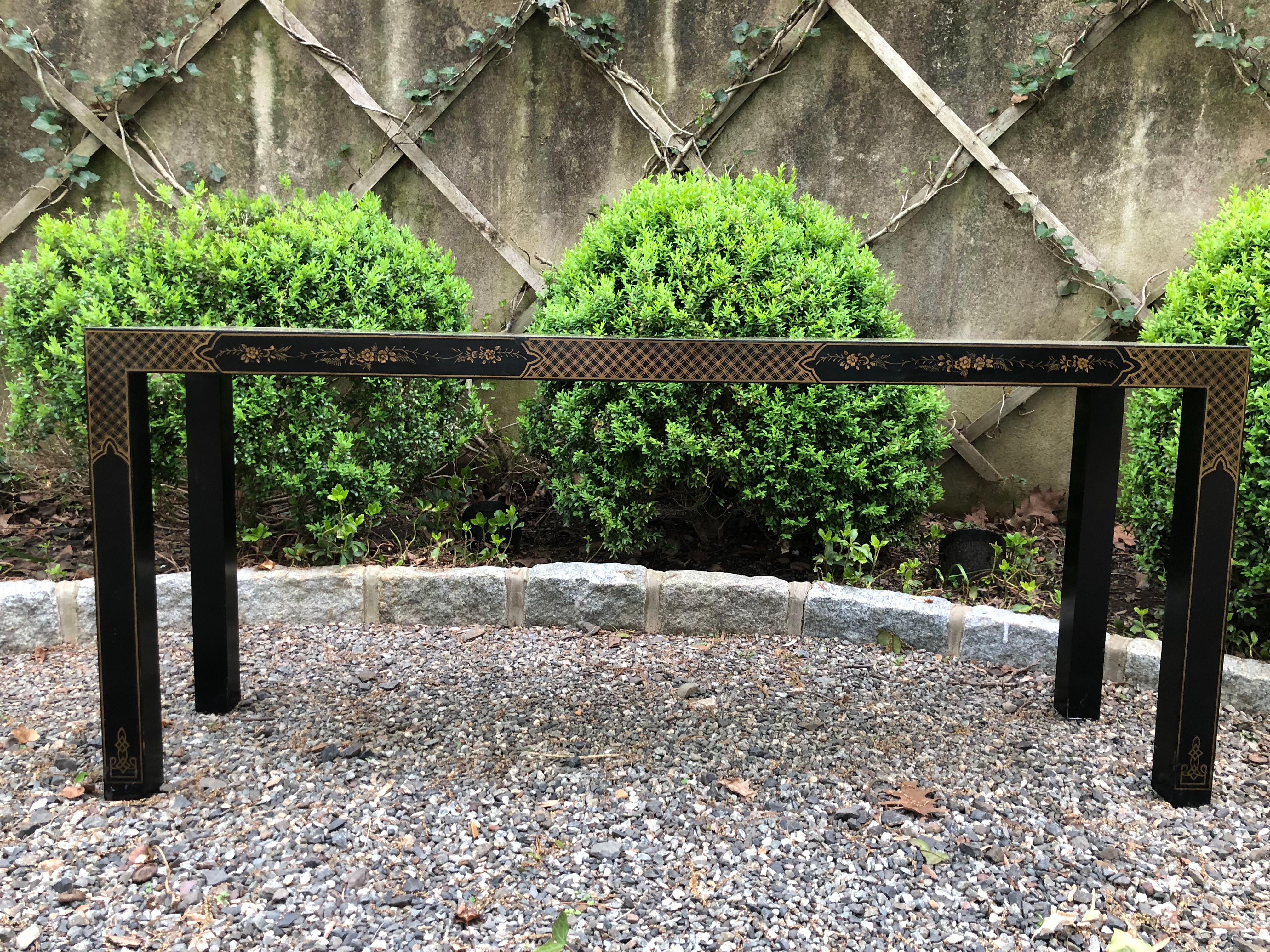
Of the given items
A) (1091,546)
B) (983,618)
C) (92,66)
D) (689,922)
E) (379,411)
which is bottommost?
(689,922)

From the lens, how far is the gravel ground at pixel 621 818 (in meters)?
1.47

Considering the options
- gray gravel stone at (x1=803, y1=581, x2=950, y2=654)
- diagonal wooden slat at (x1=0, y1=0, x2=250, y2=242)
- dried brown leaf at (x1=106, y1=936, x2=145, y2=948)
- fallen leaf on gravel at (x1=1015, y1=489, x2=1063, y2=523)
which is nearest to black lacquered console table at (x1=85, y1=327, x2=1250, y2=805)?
dried brown leaf at (x1=106, y1=936, x2=145, y2=948)

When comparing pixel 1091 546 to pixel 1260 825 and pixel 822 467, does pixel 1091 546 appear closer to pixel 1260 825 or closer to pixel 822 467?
pixel 1260 825

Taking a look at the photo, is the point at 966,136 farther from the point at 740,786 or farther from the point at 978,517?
the point at 740,786

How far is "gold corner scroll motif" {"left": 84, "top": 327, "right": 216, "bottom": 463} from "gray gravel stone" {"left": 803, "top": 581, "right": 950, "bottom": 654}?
1.86 metres

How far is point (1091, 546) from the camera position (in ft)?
7.12

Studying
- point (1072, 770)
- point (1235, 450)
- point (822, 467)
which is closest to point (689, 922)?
point (1072, 770)

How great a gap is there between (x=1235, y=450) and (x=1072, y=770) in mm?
Result: 786

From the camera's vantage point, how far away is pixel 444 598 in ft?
9.39

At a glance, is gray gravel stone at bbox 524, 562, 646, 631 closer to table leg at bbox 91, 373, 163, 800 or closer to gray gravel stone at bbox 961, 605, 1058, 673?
gray gravel stone at bbox 961, 605, 1058, 673

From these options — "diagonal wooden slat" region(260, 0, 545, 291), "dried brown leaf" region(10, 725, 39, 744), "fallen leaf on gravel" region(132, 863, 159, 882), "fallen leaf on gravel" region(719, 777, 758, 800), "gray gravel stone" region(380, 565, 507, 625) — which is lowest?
"fallen leaf on gravel" region(132, 863, 159, 882)

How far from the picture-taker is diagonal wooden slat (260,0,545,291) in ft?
12.0

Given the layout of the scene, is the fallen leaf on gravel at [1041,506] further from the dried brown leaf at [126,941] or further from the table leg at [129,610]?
the dried brown leaf at [126,941]

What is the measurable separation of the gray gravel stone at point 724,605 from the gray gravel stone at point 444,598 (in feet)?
1.78
